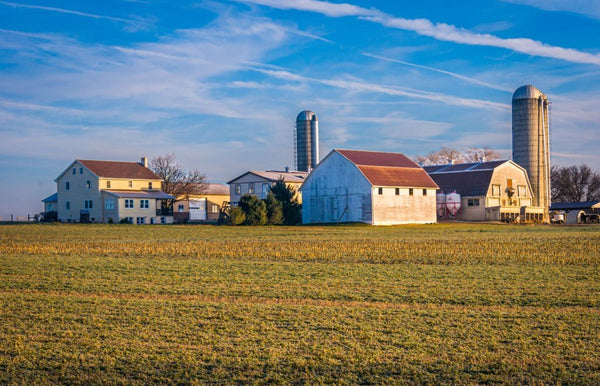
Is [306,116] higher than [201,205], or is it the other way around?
[306,116]

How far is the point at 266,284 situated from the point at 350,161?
48204mm

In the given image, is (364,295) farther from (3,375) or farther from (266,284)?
(3,375)

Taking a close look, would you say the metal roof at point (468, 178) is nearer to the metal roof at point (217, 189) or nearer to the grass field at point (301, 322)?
the metal roof at point (217, 189)

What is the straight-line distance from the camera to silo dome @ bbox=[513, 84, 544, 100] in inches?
3241

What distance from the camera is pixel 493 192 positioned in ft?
253

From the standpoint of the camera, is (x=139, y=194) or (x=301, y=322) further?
(x=139, y=194)

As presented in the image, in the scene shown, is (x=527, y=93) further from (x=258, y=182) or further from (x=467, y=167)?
(x=258, y=182)

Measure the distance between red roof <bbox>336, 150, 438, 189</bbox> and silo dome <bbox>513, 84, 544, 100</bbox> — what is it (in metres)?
19.5

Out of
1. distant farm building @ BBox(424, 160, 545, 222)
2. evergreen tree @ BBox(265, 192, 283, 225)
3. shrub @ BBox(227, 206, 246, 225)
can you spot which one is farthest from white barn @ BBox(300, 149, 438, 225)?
shrub @ BBox(227, 206, 246, 225)

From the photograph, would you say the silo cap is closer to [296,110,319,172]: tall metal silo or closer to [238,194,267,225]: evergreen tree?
[296,110,319,172]: tall metal silo

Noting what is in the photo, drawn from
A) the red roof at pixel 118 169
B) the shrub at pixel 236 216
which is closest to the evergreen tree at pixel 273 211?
the shrub at pixel 236 216

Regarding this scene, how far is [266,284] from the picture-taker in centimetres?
1881

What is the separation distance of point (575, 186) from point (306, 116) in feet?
179

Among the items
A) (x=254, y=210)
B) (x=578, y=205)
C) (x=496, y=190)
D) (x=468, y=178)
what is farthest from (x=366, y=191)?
(x=578, y=205)
